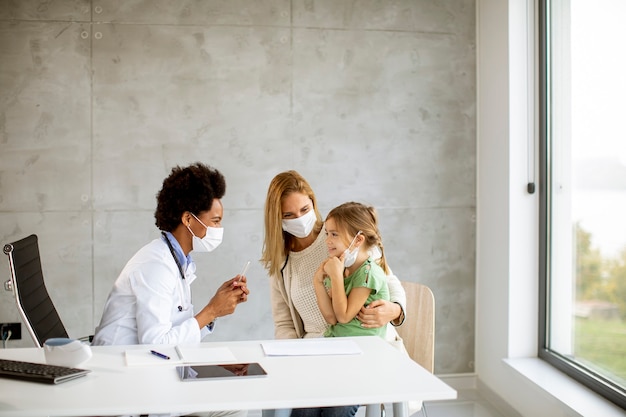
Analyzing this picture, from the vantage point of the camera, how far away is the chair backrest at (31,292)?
2467 mm

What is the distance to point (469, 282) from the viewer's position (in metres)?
4.58

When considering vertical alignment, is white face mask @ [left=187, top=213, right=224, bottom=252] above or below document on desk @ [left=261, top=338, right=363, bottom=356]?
above

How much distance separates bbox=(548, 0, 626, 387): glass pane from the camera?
3.24m

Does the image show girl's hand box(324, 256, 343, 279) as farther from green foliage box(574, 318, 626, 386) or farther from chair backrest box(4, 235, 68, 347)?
green foliage box(574, 318, 626, 386)

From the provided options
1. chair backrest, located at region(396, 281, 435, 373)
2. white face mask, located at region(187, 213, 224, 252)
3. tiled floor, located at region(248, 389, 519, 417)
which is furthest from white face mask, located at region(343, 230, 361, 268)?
tiled floor, located at region(248, 389, 519, 417)

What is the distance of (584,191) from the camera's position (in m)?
3.57

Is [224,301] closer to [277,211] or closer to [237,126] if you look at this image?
[277,211]

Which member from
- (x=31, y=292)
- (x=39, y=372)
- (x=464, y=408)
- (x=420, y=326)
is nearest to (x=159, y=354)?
(x=39, y=372)

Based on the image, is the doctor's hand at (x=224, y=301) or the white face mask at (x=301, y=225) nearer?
the doctor's hand at (x=224, y=301)

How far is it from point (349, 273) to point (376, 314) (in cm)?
28

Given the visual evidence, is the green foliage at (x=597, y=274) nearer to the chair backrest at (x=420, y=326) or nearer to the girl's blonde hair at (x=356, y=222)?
the chair backrest at (x=420, y=326)

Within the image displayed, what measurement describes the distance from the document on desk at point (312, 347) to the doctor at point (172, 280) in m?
0.32

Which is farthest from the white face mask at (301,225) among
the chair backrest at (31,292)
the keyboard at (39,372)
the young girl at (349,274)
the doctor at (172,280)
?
the keyboard at (39,372)

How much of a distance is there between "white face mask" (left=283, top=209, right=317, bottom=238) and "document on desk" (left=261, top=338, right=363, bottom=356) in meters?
0.65
